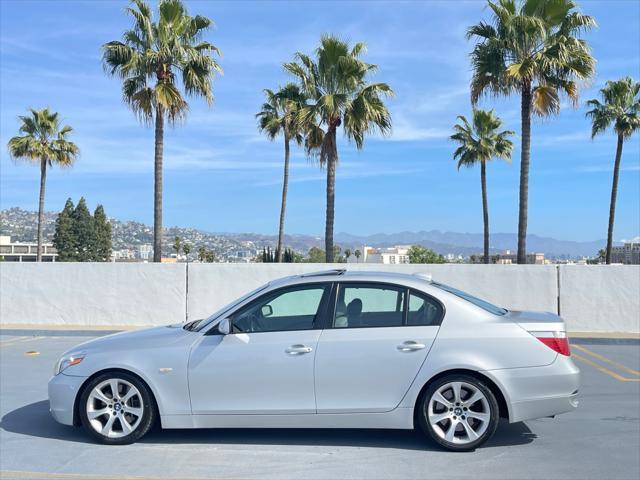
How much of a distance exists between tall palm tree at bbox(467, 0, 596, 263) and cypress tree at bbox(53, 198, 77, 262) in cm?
6504

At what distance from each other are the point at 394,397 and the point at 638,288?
11.2m

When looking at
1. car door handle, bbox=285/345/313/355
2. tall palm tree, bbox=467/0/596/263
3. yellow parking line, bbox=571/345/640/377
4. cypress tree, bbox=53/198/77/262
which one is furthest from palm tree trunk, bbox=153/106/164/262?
Result: cypress tree, bbox=53/198/77/262

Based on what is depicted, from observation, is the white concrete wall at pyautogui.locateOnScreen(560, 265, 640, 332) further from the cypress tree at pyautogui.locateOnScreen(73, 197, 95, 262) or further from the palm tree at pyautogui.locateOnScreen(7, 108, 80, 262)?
the cypress tree at pyautogui.locateOnScreen(73, 197, 95, 262)

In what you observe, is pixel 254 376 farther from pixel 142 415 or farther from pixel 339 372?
pixel 142 415

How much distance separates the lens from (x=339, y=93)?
2077 cm

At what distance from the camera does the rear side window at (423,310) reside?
18.7 ft

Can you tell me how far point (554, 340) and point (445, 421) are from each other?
1170mm

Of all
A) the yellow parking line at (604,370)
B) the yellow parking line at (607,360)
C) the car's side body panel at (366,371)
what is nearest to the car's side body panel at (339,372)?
the car's side body panel at (366,371)

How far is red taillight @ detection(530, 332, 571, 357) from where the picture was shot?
18.3ft

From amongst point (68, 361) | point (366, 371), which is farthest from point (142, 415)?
point (366, 371)

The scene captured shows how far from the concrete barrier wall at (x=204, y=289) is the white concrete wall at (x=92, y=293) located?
0.02 meters

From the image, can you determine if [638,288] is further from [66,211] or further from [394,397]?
[66,211]

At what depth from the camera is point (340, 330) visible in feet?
18.6

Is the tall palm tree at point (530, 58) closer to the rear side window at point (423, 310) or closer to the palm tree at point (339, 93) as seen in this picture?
the palm tree at point (339, 93)
